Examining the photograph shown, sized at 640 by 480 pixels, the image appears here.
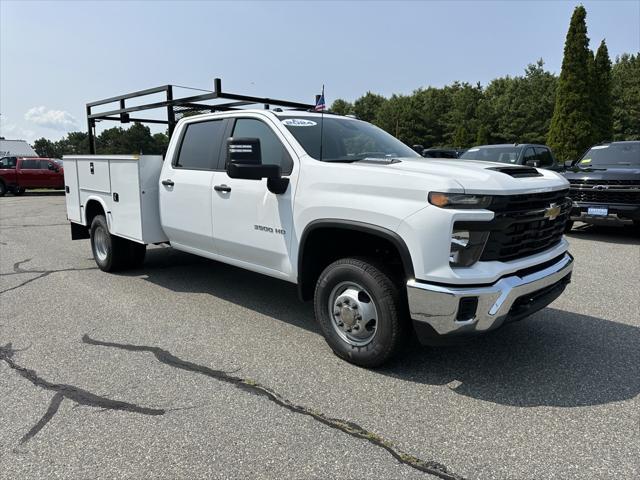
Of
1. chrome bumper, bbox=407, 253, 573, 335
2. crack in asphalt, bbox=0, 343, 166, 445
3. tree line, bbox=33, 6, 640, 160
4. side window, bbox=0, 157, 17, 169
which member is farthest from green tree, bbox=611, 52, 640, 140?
crack in asphalt, bbox=0, 343, 166, 445

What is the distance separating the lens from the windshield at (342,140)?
4.26 metres

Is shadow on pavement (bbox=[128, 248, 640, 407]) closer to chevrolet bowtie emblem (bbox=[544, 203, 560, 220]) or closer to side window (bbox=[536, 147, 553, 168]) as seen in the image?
chevrolet bowtie emblem (bbox=[544, 203, 560, 220])

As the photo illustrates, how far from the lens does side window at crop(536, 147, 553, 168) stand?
11734 millimetres

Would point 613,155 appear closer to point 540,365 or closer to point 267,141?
point 540,365

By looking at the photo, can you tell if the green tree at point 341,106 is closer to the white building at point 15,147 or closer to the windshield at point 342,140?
the white building at point 15,147

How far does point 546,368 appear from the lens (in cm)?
370

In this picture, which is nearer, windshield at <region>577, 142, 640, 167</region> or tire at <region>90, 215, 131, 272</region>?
tire at <region>90, 215, 131, 272</region>

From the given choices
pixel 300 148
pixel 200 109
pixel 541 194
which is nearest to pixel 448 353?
pixel 541 194

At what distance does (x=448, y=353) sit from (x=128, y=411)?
243 cm

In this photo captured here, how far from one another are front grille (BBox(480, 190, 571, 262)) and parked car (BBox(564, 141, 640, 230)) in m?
5.91

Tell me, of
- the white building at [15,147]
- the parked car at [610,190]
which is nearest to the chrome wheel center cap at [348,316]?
the parked car at [610,190]

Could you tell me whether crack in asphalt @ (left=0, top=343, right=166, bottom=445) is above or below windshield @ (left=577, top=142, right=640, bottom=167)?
below

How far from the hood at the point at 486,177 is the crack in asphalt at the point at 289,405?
161 centimetres

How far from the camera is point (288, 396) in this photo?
3.31m
